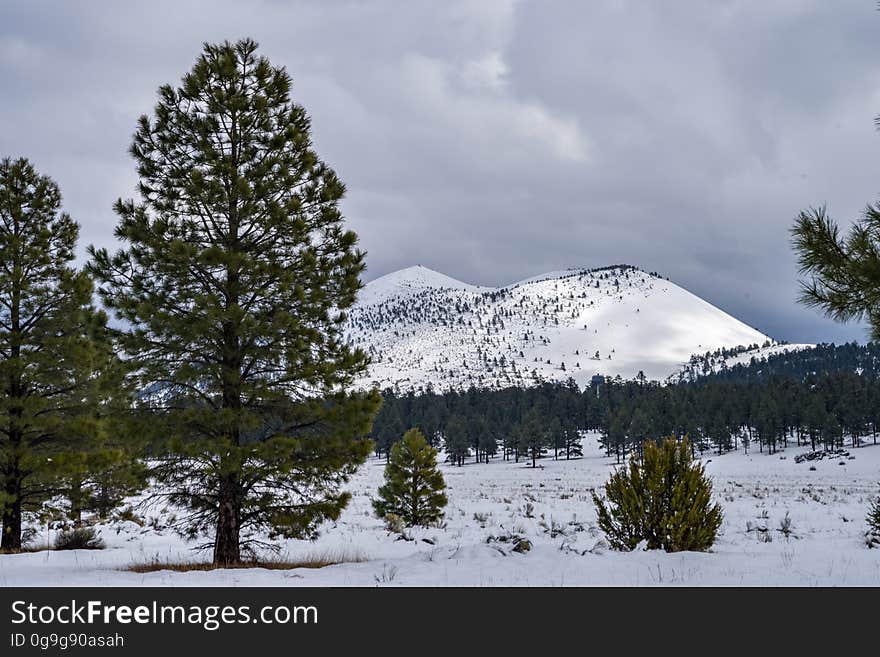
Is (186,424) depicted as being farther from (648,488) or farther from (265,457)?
(648,488)

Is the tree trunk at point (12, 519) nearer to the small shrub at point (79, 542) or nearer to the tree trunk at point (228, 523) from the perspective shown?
the small shrub at point (79, 542)

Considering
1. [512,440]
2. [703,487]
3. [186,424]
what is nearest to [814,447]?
[512,440]

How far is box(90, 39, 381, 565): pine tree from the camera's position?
1048cm

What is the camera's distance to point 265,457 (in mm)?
10398

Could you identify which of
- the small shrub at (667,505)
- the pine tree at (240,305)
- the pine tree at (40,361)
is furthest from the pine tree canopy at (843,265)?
the pine tree at (40,361)

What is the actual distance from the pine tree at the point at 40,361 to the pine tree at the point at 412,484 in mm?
11715

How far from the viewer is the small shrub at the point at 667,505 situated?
1002cm

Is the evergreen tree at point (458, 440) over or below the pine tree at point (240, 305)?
below

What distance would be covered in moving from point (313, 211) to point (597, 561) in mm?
8399

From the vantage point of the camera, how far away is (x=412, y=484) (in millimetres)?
24000

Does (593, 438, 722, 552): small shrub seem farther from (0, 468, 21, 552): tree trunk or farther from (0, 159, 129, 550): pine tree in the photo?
(0, 468, 21, 552): tree trunk

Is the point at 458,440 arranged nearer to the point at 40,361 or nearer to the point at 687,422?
the point at 687,422

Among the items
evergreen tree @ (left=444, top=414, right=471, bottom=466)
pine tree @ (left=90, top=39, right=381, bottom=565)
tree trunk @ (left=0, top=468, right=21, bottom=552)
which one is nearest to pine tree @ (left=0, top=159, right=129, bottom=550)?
tree trunk @ (left=0, top=468, right=21, bottom=552)

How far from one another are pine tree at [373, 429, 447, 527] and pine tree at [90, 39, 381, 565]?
12.3 meters
